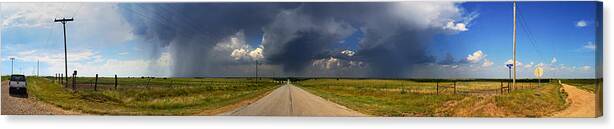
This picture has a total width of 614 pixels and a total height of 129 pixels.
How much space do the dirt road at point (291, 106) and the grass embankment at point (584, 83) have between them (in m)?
3.08

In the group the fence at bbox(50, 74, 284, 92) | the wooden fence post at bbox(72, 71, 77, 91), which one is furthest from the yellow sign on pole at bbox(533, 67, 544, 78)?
→ the wooden fence post at bbox(72, 71, 77, 91)

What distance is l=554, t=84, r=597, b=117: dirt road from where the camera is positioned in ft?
A: 36.1

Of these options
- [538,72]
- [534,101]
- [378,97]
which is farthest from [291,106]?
[538,72]

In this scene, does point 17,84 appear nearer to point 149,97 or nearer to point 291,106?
point 149,97

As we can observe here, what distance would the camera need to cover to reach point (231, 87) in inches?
476

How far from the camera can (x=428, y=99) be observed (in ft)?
38.0

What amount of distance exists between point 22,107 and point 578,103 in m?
8.31

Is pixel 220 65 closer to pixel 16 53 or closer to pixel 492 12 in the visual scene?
A: pixel 16 53

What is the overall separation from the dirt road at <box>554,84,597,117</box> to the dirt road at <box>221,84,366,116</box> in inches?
119

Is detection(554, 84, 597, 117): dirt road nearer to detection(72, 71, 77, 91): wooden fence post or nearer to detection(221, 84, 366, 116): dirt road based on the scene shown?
detection(221, 84, 366, 116): dirt road

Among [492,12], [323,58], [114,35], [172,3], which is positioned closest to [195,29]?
[172,3]

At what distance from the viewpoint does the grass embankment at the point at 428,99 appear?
1123 centimetres

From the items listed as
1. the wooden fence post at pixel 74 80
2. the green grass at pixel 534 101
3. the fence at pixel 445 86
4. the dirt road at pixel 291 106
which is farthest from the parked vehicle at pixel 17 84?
the green grass at pixel 534 101

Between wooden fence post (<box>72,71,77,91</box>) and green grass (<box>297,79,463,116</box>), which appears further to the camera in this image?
wooden fence post (<box>72,71,77,91</box>)
